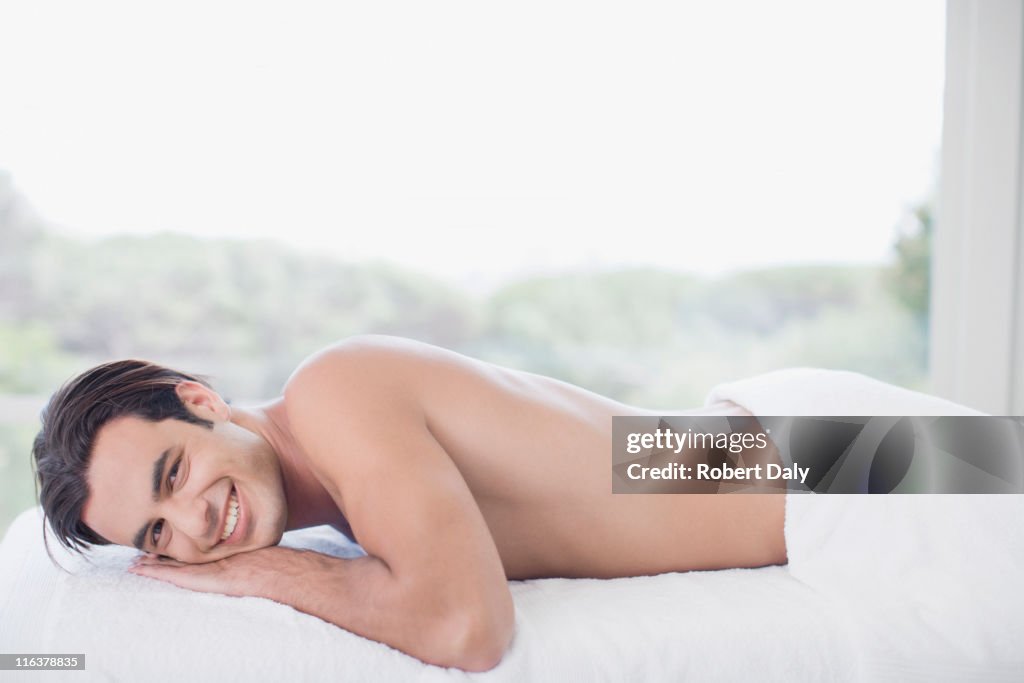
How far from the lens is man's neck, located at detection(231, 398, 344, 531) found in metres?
1.38

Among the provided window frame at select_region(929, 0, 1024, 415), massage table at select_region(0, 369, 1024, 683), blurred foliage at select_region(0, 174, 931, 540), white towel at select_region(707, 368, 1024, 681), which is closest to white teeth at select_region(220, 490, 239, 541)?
massage table at select_region(0, 369, 1024, 683)

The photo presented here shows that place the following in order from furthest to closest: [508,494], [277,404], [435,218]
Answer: [435,218] < [277,404] < [508,494]

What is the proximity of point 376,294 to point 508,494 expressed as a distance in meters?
1.84

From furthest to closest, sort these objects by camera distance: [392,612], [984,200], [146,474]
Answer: [984,200] → [146,474] → [392,612]

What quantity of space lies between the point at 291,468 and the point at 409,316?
1.73 m

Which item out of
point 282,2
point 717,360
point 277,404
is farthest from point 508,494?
point 282,2

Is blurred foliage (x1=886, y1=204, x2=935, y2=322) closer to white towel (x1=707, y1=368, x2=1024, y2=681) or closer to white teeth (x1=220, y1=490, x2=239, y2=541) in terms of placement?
white towel (x1=707, y1=368, x2=1024, y2=681)

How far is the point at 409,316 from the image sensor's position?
309cm

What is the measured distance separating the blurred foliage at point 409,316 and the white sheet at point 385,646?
1835 millimetres

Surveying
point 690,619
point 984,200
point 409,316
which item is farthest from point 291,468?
point 984,200

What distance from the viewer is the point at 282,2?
9.21 feet

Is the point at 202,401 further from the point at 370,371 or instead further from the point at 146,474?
the point at 370,371

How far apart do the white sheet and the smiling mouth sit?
104 mm

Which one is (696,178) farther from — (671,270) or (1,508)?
(1,508)
